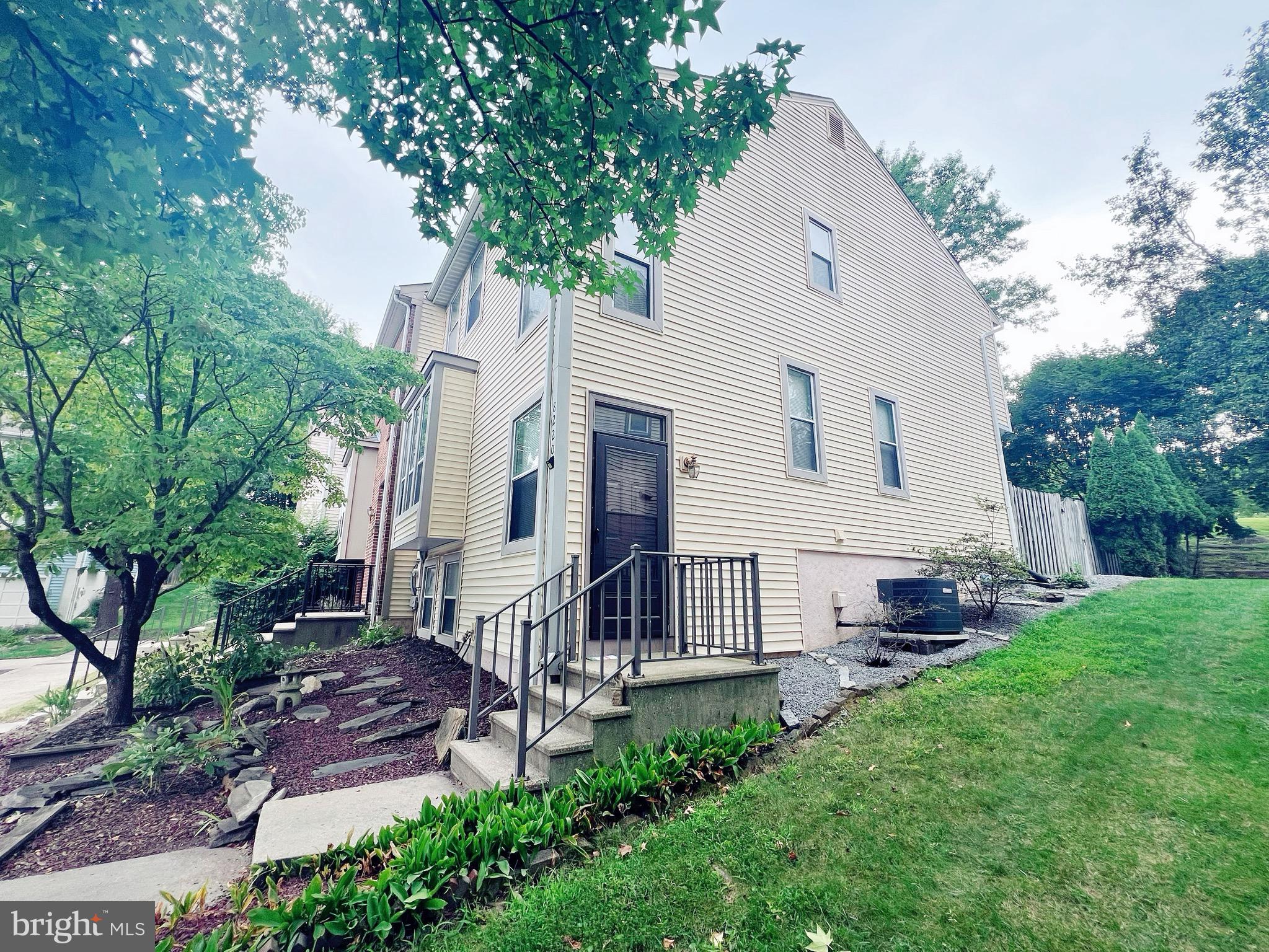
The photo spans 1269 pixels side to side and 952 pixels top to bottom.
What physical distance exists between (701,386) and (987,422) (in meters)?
8.16

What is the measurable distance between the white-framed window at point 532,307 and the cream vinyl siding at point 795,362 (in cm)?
74

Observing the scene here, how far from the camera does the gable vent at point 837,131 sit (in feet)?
31.2

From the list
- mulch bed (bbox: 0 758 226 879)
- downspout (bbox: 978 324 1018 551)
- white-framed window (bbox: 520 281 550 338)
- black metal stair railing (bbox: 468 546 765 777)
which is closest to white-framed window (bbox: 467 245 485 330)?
white-framed window (bbox: 520 281 550 338)

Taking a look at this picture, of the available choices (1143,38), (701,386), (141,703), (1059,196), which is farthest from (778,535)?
(1059,196)

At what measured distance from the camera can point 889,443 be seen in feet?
28.6

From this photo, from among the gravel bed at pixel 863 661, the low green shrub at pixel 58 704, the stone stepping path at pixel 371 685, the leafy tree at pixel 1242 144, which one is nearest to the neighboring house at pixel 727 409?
the gravel bed at pixel 863 661

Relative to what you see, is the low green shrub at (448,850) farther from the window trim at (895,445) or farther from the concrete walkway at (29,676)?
the concrete walkway at (29,676)

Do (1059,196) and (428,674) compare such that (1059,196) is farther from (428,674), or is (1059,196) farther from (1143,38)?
(428,674)

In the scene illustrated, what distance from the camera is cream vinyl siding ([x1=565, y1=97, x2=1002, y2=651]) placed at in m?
6.09

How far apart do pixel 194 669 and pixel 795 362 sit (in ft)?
30.5

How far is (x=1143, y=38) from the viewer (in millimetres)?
10461

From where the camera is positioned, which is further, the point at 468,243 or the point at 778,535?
the point at 468,243

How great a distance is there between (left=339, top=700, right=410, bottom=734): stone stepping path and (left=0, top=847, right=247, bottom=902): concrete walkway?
212cm

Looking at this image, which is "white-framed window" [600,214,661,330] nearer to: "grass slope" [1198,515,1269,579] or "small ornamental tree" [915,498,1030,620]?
"small ornamental tree" [915,498,1030,620]
